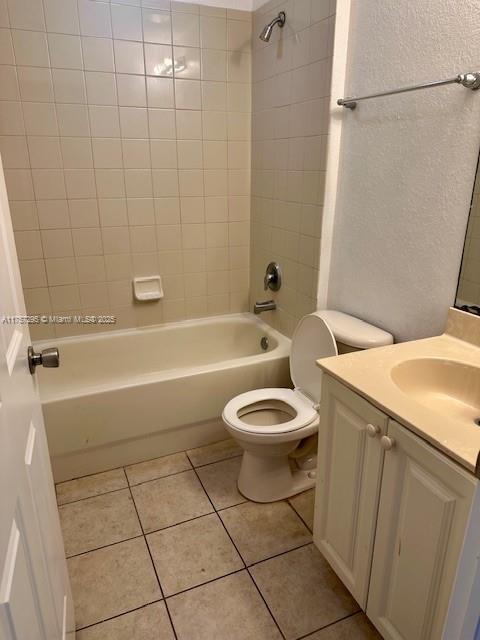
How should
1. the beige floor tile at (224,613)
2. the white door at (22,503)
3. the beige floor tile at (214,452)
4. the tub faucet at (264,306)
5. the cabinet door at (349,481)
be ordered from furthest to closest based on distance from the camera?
1. the tub faucet at (264,306)
2. the beige floor tile at (214,452)
3. the beige floor tile at (224,613)
4. the cabinet door at (349,481)
5. the white door at (22,503)

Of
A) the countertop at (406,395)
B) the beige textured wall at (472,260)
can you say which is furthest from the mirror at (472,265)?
the countertop at (406,395)

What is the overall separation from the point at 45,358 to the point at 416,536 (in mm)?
960

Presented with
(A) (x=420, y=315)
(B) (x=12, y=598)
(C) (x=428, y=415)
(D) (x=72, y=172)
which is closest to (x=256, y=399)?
(A) (x=420, y=315)

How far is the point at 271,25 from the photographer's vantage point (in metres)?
1.97

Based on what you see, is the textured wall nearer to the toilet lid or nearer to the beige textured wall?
the beige textured wall

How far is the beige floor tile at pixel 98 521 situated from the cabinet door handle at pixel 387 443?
1.15 m

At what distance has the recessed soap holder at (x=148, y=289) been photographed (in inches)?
98.7

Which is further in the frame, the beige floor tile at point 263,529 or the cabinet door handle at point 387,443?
the beige floor tile at point 263,529

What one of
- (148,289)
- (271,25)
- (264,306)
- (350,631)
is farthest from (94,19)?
(350,631)

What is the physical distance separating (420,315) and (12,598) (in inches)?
56.4

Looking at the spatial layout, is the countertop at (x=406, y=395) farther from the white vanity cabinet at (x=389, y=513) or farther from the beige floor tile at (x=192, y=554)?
the beige floor tile at (x=192, y=554)

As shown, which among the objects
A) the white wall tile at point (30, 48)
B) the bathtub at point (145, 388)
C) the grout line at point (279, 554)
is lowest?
the grout line at point (279, 554)

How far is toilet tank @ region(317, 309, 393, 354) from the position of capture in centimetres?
162

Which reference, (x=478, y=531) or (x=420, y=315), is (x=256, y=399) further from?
(x=478, y=531)
